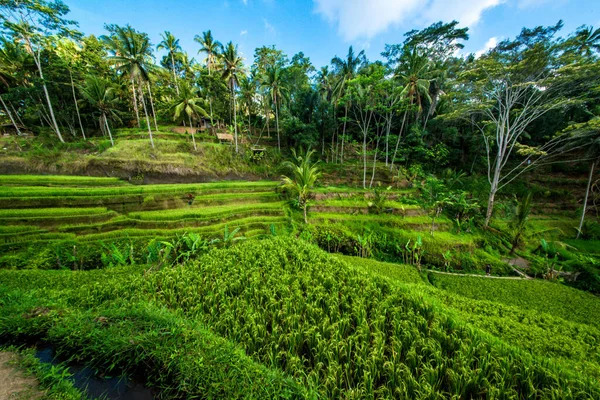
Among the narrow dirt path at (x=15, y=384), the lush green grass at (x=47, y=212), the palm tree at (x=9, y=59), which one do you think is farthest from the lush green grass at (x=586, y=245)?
the palm tree at (x=9, y=59)

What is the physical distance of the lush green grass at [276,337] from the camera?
262 centimetres

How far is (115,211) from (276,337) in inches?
372

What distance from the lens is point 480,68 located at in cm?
894

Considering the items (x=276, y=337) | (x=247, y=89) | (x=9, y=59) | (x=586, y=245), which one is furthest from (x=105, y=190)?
(x=586, y=245)

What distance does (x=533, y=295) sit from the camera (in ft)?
19.2

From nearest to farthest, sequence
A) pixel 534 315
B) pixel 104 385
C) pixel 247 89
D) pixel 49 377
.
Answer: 1. pixel 49 377
2. pixel 104 385
3. pixel 534 315
4. pixel 247 89

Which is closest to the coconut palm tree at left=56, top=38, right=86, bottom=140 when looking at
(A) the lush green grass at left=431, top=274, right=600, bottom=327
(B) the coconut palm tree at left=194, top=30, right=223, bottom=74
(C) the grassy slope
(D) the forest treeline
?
(D) the forest treeline

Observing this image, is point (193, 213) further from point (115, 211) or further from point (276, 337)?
point (276, 337)

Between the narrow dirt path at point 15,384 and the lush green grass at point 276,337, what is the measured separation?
0.45 m

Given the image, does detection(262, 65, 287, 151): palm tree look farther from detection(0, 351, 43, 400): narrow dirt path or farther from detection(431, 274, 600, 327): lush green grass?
detection(0, 351, 43, 400): narrow dirt path

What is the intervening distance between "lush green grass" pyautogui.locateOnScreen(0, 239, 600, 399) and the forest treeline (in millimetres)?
10456

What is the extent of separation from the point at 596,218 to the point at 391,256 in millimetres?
16919

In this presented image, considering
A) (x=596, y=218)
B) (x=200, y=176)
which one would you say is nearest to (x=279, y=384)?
(x=200, y=176)

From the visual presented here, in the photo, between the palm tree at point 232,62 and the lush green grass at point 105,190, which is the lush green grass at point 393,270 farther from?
the palm tree at point 232,62
